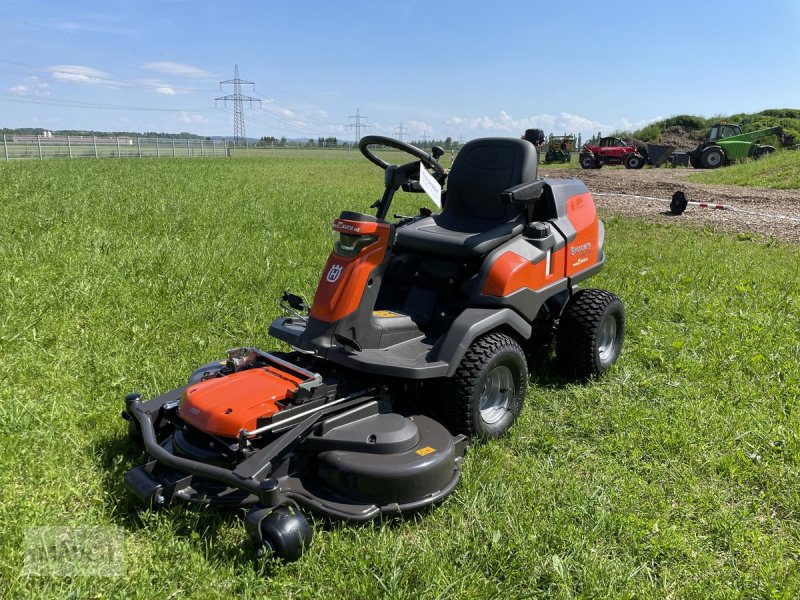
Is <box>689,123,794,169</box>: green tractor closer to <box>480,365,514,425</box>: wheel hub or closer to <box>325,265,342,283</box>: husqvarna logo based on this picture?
<box>480,365,514,425</box>: wheel hub

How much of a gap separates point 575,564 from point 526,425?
1311mm

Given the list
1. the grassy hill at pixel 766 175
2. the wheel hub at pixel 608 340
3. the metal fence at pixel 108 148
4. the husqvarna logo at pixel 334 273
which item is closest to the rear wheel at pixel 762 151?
the grassy hill at pixel 766 175

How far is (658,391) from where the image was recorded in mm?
4441

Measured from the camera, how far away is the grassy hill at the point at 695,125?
35.5 metres

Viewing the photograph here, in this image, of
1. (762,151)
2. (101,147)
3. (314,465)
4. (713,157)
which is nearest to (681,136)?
(762,151)

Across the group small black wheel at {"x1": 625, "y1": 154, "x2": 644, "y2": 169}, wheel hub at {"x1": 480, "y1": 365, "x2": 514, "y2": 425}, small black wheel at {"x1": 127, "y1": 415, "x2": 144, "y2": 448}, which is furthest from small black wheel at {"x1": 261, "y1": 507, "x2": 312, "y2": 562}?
small black wheel at {"x1": 625, "y1": 154, "x2": 644, "y2": 169}

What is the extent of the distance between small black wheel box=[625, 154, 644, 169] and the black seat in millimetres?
28476

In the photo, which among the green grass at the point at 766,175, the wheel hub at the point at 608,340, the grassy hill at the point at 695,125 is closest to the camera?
the wheel hub at the point at 608,340

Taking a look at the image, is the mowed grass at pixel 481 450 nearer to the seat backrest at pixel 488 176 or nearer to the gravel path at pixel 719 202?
the seat backrest at pixel 488 176

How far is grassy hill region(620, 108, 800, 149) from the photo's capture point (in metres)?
35.5

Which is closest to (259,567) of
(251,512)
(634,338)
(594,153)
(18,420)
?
(251,512)

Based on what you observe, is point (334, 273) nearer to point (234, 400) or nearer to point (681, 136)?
point (234, 400)

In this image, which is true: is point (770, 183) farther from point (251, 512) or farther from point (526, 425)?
point (251, 512)

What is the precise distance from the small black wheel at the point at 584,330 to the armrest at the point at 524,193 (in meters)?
0.87
